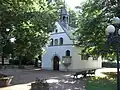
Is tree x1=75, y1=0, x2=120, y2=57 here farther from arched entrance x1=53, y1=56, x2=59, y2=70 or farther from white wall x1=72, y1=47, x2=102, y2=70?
arched entrance x1=53, y1=56, x2=59, y2=70

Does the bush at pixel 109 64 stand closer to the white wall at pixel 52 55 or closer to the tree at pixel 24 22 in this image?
the white wall at pixel 52 55

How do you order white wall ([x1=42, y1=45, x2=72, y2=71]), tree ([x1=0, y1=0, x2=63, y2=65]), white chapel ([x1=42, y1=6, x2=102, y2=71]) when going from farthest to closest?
white wall ([x1=42, y1=45, x2=72, y2=71]), white chapel ([x1=42, y1=6, x2=102, y2=71]), tree ([x1=0, y1=0, x2=63, y2=65])

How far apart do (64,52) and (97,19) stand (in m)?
16.6

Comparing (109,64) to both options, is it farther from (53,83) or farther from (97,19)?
(53,83)

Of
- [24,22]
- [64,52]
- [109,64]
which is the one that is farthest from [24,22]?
[109,64]

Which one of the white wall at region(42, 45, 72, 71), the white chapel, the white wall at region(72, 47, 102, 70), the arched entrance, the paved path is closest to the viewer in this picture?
the paved path

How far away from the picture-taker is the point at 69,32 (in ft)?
135

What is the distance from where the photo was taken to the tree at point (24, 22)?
18312mm

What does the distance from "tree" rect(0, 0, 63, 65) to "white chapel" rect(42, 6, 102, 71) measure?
16.3 metres

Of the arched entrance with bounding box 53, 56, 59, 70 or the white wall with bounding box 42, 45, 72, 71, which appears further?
the arched entrance with bounding box 53, 56, 59, 70

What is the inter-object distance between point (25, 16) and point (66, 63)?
69.1ft

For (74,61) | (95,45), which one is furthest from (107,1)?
(74,61)

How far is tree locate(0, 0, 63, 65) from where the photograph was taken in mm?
18312

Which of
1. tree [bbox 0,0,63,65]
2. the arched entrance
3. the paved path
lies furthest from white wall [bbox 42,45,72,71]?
tree [bbox 0,0,63,65]
